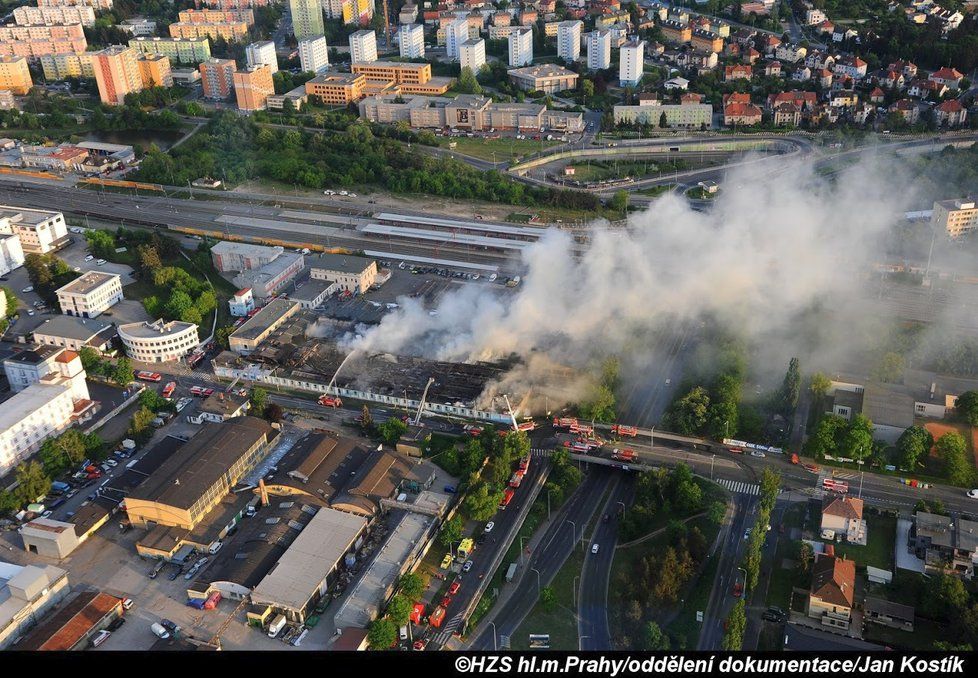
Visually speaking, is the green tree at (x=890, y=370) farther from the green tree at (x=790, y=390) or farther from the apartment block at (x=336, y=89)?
the apartment block at (x=336, y=89)

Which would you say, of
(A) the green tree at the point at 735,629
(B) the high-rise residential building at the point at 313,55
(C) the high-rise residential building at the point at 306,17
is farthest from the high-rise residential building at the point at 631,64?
(A) the green tree at the point at 735,629

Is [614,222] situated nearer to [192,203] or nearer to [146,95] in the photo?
[192,203]

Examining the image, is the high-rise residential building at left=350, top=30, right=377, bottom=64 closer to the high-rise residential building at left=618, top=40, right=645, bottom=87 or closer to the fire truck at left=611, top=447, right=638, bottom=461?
the high-rise residential building at left=618, top=40, right=645, bottom=87

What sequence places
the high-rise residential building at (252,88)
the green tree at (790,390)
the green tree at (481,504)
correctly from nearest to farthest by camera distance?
the green tree at (481,504) < the green tree at (790,390) < the high-rise residential building at (252,88)

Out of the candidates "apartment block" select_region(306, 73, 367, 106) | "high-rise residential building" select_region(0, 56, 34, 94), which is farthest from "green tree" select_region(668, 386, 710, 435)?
"high-rise residential building" select_region(0, 56, 34, 94)

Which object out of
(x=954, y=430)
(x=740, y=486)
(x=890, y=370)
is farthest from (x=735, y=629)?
(x=890, y=370)

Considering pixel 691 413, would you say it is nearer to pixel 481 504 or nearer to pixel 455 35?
pixel 481 504
